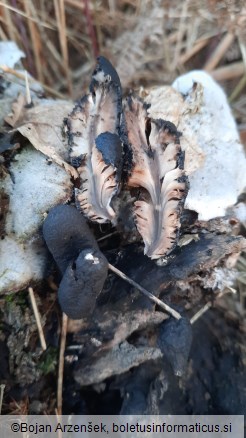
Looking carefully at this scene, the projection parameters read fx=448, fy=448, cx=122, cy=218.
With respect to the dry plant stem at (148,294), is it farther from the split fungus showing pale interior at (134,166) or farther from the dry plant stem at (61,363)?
the dry plant stem at (61,363)

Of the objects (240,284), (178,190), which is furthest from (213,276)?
(240,284)

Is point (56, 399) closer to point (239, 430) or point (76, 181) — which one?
point (239, 430)

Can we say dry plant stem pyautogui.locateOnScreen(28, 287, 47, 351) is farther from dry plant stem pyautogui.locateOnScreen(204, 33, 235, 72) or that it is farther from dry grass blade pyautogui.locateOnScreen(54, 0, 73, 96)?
dry plant stem pyautogui.locateOnScreen(204, 33, 235, 72)

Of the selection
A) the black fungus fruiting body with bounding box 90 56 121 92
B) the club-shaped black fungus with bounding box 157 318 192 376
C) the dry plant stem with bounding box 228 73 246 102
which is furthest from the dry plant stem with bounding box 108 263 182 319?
the dry plant stem with bounding box 228 73 246 102

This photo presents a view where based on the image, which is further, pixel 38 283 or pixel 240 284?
pixel 240 284

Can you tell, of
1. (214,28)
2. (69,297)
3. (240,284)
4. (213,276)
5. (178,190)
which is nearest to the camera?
(69,297)

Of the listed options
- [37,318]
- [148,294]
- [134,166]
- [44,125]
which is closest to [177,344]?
[148,294]

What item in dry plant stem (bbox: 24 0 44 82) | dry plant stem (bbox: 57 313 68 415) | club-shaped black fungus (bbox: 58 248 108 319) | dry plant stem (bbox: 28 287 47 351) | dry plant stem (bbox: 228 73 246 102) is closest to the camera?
club-shaped black fungus (bbox: 58 248 108 319)
